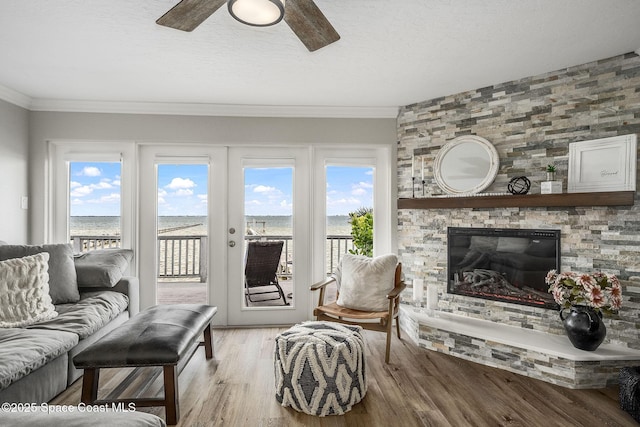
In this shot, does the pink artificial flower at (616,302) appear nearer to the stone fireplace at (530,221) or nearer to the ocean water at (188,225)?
the stone fireplace at (530,221)

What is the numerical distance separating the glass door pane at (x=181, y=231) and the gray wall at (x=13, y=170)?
125cm

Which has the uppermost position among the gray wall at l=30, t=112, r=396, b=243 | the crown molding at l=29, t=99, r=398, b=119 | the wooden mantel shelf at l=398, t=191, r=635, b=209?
the crown molding at l=29, t=99, r=398, b=119

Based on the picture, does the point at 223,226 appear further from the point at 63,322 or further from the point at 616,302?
the point at 616,302

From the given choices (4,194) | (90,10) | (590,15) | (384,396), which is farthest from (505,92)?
(4,194)

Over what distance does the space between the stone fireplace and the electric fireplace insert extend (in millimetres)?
62

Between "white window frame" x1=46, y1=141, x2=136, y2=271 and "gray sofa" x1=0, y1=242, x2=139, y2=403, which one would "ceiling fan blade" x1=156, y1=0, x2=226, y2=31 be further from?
"white window frame" x1=46, y1=141, x2=136, y2=271

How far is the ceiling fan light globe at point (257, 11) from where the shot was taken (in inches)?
58.2

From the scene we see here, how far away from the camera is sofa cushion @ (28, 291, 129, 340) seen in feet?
7.93

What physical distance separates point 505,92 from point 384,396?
275 centimetres

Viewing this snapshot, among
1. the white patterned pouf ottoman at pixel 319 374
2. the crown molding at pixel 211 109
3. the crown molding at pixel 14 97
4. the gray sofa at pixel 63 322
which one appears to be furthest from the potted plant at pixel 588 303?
the crown molding at pixel 14 97

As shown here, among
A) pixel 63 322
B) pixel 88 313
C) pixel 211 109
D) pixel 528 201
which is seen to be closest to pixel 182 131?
pixel 211 109

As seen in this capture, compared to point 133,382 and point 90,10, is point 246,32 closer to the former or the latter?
point 90,10

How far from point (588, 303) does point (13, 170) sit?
5.05 m

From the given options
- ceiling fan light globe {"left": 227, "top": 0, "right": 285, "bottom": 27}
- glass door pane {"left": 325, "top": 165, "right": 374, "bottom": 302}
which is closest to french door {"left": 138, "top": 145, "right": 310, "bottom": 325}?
glass door pane {"left": 325, "top": 165, "right": 374, "bottom": 302}
